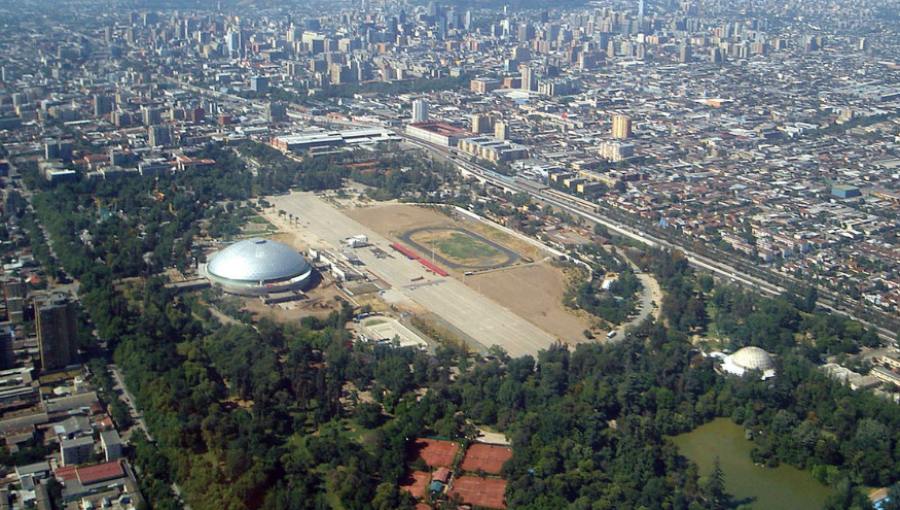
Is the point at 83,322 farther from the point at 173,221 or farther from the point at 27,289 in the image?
the point at 173,221

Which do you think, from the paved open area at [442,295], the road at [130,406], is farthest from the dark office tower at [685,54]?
the road at [130,406]

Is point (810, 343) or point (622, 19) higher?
point (622, 19)

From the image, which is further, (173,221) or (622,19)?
(622,19)

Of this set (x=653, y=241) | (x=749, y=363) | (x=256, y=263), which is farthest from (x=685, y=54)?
(x=749, y=363)

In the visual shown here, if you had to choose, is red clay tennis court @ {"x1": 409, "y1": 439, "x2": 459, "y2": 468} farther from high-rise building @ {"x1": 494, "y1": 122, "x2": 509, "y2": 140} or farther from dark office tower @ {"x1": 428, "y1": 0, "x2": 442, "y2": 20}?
dark office tower @ {"x1": 428, "y1": 0, "x2": 442, "y2": 20}

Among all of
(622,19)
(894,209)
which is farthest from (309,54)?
(894,209)
